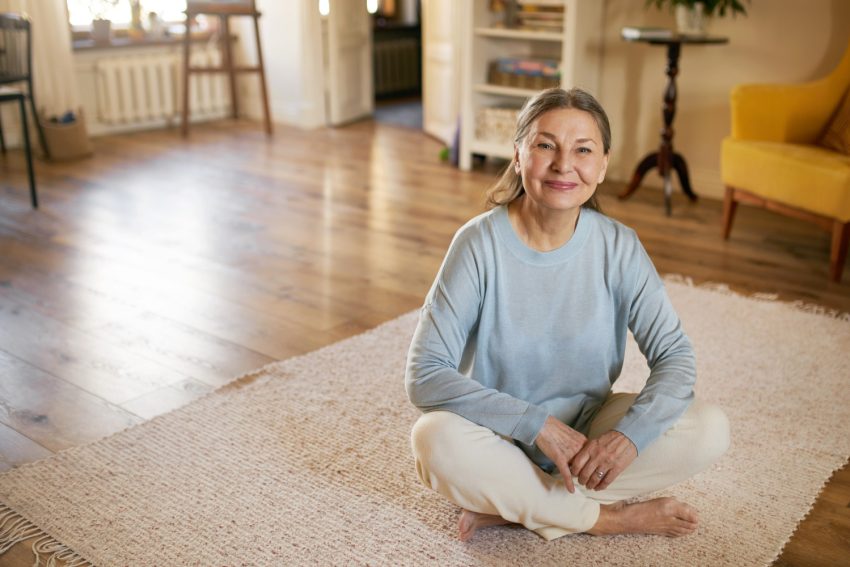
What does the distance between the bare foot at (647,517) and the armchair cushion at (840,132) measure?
7.01 ft

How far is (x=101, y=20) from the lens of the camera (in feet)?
18.3

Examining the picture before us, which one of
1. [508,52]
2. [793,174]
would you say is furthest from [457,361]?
[508,52]

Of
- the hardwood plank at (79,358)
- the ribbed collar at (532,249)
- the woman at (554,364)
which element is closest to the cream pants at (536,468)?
the woman at (554,364)

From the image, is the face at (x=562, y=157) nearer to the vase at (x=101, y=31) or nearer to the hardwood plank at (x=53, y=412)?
the hardwood plank at (x=53, y=412)

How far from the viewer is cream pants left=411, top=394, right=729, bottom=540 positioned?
155cm

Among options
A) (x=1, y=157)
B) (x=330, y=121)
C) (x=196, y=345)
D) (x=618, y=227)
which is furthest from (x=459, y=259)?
(x=330, y=121)

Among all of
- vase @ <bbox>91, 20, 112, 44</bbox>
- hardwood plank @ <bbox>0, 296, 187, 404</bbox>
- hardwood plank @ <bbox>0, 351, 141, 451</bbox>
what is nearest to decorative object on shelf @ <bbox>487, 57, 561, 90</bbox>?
vase @ <bbox>91, 20, 112, 44</bbox>

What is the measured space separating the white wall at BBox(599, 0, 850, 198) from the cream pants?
9.49 ft

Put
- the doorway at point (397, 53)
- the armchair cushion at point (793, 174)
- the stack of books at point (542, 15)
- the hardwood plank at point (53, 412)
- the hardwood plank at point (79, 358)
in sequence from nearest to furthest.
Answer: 1. the hardwood plank at point (53, 412)
2. the hardwood plank at point (79, 358)
3. the armchair cushion at point (793, 174)
4. the stack of books at point (542, 15)
5. the doorway at point (397, 53)

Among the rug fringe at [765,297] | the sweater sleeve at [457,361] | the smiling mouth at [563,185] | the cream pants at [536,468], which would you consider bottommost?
the rug fringe at [765,297]

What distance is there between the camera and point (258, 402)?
224 cm

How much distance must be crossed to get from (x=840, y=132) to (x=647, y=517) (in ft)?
7.50

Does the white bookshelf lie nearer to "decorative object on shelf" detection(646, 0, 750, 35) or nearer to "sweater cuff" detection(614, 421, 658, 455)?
"decorative object on shelf" detection(646, 0, 750, 35)

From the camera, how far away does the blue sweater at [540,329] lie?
1557 millimetres
